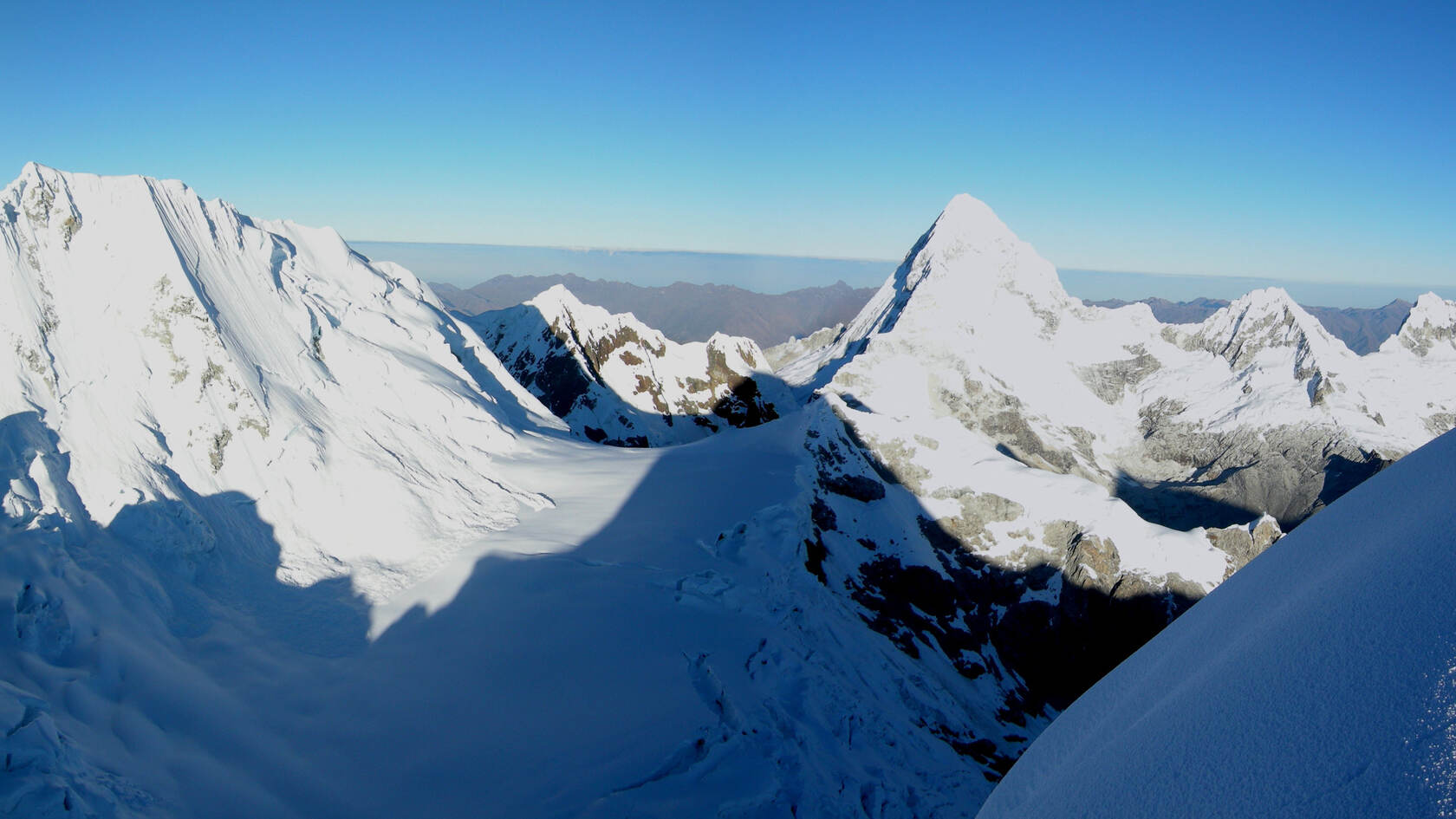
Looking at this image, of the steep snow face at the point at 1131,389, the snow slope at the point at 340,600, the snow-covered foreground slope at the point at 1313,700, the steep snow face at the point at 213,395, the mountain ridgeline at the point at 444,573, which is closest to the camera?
the snow-covered foreground slope at the point at 1313,700

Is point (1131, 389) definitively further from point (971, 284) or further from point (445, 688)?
point (445, 688)

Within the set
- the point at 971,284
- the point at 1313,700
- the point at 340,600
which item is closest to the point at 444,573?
the point at 340,600

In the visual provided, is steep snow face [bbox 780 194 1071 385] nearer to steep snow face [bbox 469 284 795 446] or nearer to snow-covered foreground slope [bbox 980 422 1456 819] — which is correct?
steep snow face [bbox 469 284 795 446]

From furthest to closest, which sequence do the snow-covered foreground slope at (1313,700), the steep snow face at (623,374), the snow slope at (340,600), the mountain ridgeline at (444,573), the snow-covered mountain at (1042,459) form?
the steep snow face at (623,374), the snow-covered mountain at (1042,459), the mountain ridgeline at (444,573), the snow slope at (340,600), the snow-covered foreground slope at (1313,700)

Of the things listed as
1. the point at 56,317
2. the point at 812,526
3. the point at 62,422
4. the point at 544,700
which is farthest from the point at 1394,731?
the point at 812,526

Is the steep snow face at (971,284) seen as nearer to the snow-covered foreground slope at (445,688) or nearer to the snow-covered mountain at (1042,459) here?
the snow-covered mountain at (1042,459)

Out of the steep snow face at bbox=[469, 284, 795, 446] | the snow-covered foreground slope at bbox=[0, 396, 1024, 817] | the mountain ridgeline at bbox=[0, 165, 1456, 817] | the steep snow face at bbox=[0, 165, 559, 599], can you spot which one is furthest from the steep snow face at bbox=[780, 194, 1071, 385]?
the snow-covered foreground slope at bbox=[0, 396, 1024, 817]

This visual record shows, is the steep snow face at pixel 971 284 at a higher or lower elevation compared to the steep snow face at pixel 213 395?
higher

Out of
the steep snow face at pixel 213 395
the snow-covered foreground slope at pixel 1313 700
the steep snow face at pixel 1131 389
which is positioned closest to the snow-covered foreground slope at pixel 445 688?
the steep snow face at pixel 213 395
